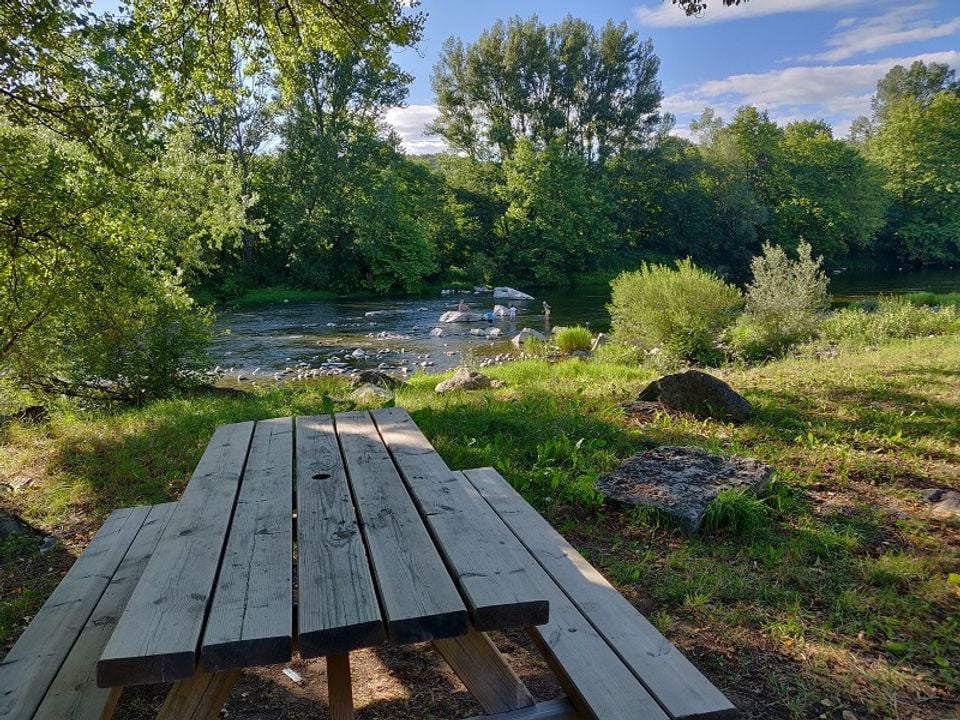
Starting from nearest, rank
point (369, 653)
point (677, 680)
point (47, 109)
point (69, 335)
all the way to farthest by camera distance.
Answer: point (677, 680), point (369, 653), point (47, 109), point (69, 335)

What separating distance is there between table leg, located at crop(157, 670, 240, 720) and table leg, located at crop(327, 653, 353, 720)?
30cm

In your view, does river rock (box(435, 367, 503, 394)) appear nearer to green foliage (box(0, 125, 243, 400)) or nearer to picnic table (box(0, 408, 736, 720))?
green foliage (box(0, 125, 243, 400))

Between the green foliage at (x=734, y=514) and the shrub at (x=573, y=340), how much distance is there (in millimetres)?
9737

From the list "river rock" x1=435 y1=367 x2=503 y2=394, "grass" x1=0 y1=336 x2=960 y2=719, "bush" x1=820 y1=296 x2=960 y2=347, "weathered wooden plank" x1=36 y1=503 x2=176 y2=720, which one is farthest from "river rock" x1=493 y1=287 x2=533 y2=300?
"weathered wooden plank" x1=36 y1=503 x2=176 y2=720

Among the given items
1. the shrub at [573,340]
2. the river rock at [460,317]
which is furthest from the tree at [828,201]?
the shrub at [573,340]

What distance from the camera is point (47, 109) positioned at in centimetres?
518

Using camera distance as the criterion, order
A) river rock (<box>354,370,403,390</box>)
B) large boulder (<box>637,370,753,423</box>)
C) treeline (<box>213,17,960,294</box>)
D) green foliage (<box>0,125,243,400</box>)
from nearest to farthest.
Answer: green foliage (<box>0,125,243,400</box>) → large boulder (<box>637,370,753,423</box>) → river rock (<box>354,370,403,390</box>) → treeline (<box>213,17,960,294</box>)

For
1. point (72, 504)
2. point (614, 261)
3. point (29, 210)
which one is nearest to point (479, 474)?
point (72, 504)

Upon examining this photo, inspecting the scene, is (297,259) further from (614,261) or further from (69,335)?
(69,335)

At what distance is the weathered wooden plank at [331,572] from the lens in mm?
1422

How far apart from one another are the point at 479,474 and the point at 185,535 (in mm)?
1725

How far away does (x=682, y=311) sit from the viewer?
10469mm

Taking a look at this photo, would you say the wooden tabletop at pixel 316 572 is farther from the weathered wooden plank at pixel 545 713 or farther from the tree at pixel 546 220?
the tree at pixel 546 220

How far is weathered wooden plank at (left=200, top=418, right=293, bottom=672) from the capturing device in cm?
138
